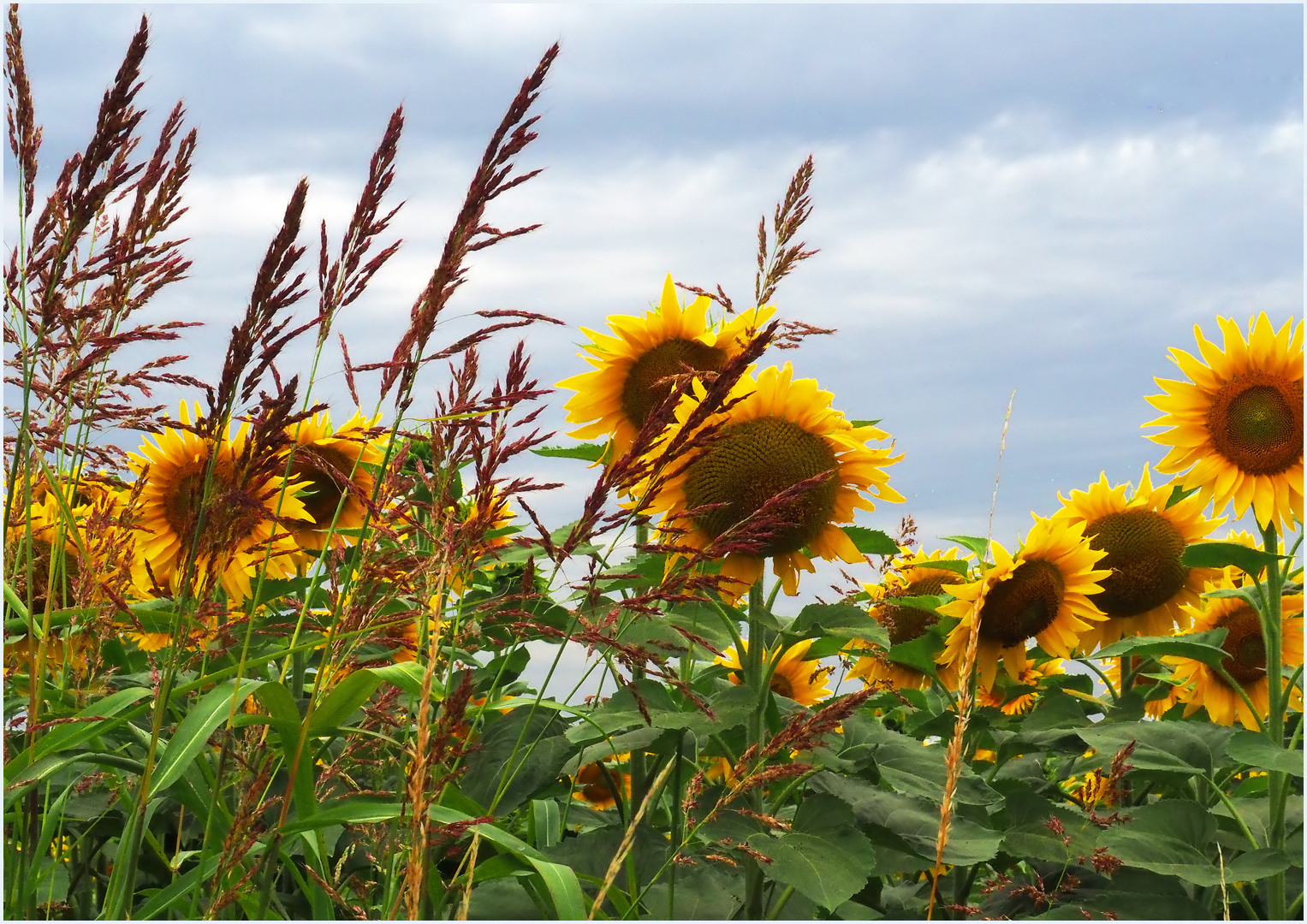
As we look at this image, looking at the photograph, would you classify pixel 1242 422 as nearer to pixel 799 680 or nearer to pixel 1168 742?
pixel 1168 742

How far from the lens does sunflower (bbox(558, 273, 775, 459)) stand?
284cm

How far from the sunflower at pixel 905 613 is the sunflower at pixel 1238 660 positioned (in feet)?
2.48

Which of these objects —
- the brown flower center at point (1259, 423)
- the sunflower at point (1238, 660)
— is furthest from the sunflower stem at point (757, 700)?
the sunflower at point (1238, 660)

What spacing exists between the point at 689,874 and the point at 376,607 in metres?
0.98

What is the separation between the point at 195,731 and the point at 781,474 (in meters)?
1.31

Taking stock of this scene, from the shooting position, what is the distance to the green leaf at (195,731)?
1362 millimetres

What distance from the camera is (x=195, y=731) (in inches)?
55.6

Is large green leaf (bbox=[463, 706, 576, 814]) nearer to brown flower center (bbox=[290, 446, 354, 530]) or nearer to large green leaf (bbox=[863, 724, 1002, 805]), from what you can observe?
large green leaf (bbox=[863, 724, 1002, 805])

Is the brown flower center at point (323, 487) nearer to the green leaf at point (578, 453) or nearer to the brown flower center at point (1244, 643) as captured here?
the green leaf at point (578, 453)

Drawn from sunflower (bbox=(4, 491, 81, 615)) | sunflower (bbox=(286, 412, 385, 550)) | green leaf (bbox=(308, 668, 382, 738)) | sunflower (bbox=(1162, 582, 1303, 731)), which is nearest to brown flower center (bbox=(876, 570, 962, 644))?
sunflower (bbox=(1162, 582, 1303, 731))

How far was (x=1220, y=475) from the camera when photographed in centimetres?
310

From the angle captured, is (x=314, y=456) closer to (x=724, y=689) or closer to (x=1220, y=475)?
(x=724, y=689)

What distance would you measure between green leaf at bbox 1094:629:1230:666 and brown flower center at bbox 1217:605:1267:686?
77 cm

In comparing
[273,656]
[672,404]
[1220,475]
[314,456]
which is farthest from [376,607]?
[1220,475]
